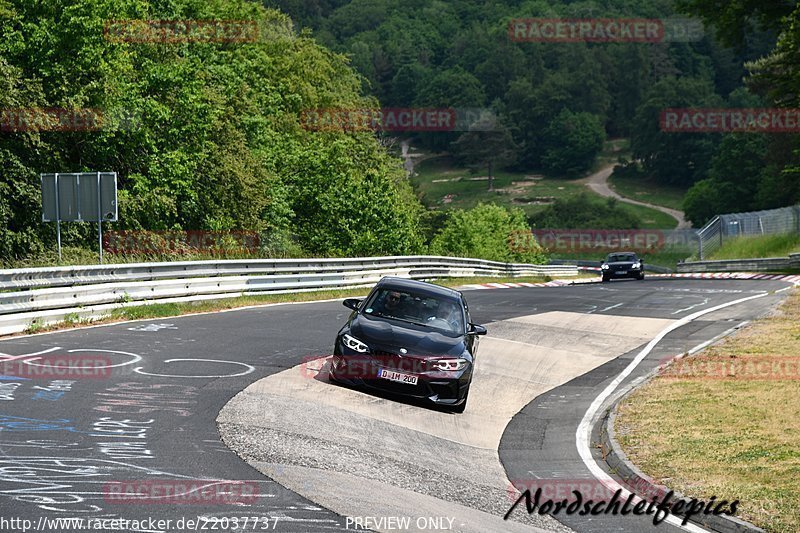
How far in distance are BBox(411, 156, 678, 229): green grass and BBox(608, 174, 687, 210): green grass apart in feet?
18.7

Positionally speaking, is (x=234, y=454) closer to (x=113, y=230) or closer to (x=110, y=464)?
(x=110, y=464)

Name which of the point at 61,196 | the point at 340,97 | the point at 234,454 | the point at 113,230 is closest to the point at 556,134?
the point at 340,97

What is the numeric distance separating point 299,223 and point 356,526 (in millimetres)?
45546

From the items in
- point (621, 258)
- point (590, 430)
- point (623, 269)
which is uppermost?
point (590, 430)

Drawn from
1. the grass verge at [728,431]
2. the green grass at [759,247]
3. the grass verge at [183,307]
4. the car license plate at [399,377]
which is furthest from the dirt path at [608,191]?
the car license plate at [399,377]

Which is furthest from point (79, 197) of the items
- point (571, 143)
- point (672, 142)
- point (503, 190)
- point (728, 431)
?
point (571, 143)

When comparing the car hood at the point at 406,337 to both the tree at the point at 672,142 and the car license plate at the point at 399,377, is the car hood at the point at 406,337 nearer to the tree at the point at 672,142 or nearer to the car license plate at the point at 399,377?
the car license plate at the point at 399,377

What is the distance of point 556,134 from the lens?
188 m

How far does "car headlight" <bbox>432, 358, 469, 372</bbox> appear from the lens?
13094 mm

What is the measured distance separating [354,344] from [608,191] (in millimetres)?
159347

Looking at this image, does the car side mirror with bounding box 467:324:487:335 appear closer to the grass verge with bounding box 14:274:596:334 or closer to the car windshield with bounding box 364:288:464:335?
the car windshield with bounding box 364:288:464:335

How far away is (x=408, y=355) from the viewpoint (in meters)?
13.1

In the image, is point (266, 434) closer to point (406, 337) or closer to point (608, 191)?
point (406, 337)

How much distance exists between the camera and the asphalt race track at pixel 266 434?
308 inches
